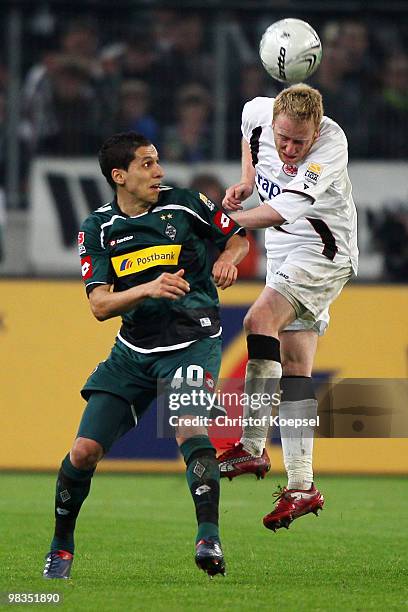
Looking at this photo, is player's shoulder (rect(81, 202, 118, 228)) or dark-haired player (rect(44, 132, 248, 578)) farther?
player's shoulder (rect(81, 202, 118, 228))

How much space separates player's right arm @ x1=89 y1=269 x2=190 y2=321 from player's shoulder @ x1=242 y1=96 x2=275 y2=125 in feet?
4.72

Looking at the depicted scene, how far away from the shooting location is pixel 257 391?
7707 millimetres

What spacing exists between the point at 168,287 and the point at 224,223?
2.29 ft

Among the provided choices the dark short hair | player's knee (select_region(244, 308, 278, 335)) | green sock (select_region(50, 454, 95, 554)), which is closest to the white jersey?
player's knee (select_region(244, 308, 278, 335))

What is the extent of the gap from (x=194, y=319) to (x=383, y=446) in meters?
6.52

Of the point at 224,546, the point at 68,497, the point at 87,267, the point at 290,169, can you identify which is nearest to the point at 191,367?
the point at 87,267

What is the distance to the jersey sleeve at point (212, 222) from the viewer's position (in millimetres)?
6926

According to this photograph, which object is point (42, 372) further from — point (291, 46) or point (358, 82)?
point (291, 46)

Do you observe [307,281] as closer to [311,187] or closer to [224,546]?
[311,187]

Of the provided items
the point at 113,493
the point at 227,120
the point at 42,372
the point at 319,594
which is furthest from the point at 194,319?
the point at 227,120

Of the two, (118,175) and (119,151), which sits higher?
(119,151)

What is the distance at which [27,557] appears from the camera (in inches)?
305

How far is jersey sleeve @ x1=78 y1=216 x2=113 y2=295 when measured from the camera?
22.5ft

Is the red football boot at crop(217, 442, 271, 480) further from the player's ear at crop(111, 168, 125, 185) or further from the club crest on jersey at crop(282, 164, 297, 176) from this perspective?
the player's ear at crop(111, 168, 125, 185)
